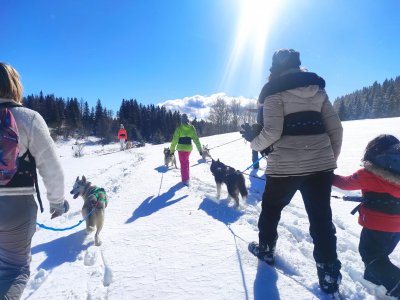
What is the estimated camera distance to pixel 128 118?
2879 inches

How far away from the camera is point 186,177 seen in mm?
8688

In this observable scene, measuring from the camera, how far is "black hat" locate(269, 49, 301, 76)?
2.78 m

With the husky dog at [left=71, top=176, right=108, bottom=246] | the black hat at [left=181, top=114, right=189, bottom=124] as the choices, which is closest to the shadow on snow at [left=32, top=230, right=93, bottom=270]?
the husky dog at [left=71, top=176, right=108, bottom=246]

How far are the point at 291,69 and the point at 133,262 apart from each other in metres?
2.88

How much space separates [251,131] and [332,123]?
85cm

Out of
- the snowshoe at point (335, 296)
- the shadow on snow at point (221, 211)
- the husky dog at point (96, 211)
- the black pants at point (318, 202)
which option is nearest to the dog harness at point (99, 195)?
the husky dog at point (96, 211)

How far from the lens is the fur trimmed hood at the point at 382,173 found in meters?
2.59

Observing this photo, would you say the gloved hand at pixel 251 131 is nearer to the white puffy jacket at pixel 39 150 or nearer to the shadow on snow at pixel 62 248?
the white puffy jacket at pixel 39 150

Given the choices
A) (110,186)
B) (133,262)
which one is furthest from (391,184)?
(110,186)

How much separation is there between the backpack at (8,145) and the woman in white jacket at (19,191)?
7 cm

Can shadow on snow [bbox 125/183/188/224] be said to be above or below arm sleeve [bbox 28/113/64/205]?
below

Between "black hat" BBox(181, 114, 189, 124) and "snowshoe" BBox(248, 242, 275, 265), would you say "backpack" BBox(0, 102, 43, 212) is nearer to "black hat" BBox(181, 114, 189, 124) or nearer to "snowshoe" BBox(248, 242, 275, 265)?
"snowshoe" BBox(248, 242, 275, 265)

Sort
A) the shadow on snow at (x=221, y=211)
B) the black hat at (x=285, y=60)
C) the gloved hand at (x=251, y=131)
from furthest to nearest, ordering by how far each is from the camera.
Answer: the shadow on snow at (x=221, y=211) → the gloved hand at (x=251, y=131) → the black hat at (x=285, y=60)

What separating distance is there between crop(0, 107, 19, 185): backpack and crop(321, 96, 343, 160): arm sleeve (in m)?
2.63
